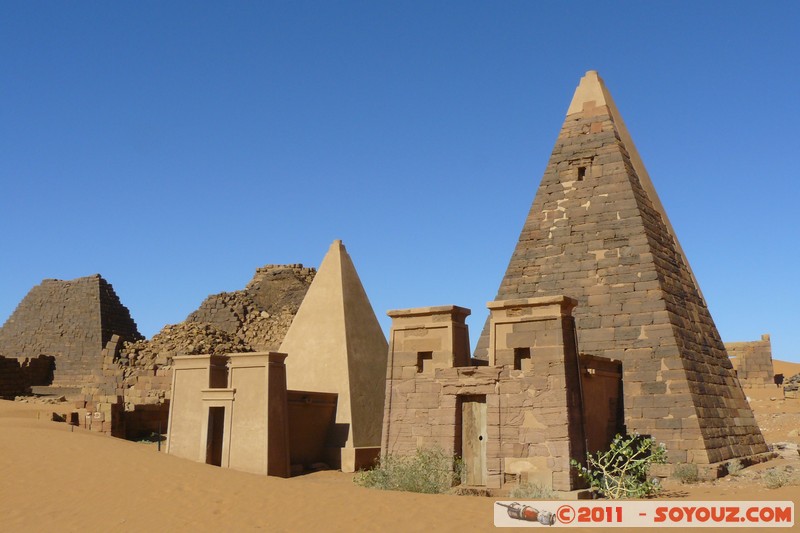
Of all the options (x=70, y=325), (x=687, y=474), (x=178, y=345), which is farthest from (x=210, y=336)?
(x=687, y=474)

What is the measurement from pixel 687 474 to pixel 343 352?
667cm

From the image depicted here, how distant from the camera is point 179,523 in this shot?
373 inches

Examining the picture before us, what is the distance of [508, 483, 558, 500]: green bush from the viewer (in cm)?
1057

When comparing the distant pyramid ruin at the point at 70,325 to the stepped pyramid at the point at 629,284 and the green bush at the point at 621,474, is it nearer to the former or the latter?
the stepped pyramid at the point at 629,284

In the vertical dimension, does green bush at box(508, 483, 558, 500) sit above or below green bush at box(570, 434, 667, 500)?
below

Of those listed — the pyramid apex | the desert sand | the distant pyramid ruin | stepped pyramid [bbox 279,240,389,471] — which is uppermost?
the pyramid apex

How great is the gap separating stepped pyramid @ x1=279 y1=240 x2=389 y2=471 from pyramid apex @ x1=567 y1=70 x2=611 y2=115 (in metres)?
6.11

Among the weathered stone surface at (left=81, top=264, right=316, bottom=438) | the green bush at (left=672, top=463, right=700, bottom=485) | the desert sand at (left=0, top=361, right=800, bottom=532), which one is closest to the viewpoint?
the desert sand at (left=0, top=361, right=800, bottom=532)

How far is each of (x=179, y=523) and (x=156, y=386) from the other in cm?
1735

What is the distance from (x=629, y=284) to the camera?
1482 centimetres

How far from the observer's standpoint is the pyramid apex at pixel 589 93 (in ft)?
57.1

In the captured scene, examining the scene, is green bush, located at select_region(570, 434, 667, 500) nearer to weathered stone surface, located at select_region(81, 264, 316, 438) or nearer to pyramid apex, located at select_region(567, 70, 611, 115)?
pyramid apex, located at select_region(567, 70, 611, 115)

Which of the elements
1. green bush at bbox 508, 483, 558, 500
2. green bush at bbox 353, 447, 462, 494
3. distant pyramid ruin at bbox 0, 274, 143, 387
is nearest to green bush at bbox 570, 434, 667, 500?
green bush at bbox 508, 483, 558, 500

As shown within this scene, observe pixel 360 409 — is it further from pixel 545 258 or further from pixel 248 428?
pixel 545 258
